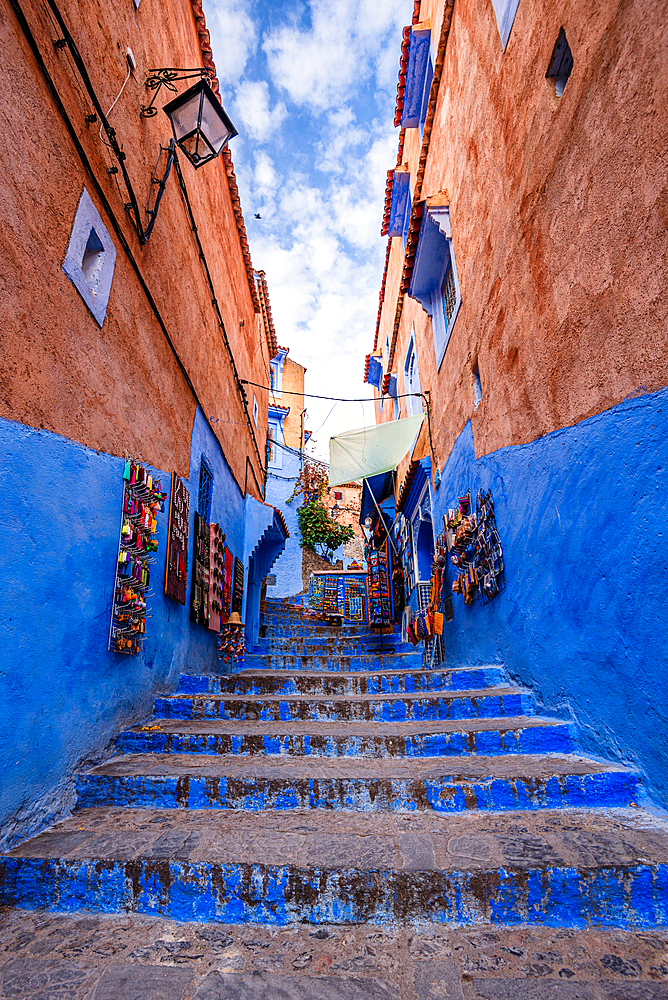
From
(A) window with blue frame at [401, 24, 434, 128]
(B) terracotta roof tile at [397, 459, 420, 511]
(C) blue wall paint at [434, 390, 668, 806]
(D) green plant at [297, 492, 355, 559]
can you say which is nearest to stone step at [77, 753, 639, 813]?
(C) blue wall paint at [434, 390, 668, 806]

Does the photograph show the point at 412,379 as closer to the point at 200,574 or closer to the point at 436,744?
the point at 200,574

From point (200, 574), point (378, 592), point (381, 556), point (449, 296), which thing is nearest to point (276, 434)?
point (381, 556)

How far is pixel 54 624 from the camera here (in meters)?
2.96

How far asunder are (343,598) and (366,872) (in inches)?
564

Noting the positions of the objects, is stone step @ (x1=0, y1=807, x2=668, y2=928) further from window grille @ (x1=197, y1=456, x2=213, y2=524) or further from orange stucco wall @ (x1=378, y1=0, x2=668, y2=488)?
window grille @ (x1=197, y1=456, x2=213, y2=524)

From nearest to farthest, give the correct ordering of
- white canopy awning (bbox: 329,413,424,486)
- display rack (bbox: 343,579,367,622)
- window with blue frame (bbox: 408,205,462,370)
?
window with blue frame (bbox: 408,205,462,370) → white canopy awning (bbox: 329,413,424,486) → display rack (bbox: 343,579,367,622)

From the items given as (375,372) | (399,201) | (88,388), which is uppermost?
(399,201)

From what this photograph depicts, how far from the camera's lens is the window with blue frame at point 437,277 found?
7.35 metres

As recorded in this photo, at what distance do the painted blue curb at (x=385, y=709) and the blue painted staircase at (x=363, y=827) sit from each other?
0.05 feet

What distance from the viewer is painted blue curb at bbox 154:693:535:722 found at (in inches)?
162

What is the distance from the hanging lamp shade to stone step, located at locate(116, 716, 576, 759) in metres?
4.72

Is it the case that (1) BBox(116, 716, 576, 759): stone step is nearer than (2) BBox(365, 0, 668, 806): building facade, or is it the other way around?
(2) BBox(365, 0, 668, 806): building facade

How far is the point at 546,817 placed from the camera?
258 centimetres

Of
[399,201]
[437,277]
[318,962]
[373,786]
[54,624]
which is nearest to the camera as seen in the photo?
[318,962]
